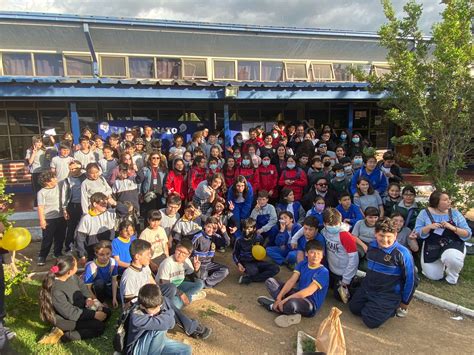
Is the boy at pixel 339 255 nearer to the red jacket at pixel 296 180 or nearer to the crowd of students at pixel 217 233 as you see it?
the crowd of students at pixel 217 233

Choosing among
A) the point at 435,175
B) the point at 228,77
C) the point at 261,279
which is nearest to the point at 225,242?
the point at 261,279

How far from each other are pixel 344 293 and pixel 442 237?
1.68 metres

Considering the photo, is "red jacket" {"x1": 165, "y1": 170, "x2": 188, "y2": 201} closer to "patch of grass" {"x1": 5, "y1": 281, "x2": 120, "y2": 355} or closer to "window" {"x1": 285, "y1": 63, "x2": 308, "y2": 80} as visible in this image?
"patch of grass" {"x1": 5, "y1": 281, "x2": 120, "y2": 355}

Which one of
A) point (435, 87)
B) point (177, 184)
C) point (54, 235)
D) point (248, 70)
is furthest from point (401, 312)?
point (248, 70)

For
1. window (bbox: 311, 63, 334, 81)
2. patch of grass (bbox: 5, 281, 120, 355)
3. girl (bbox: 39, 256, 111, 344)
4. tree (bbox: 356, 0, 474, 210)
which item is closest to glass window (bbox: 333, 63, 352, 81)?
window (bbox: 311, 63, 334, 81)

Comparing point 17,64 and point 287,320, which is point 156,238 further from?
point 17,64

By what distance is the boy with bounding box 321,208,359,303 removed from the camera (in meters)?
3.93

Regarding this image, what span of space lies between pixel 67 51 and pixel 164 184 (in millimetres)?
7455

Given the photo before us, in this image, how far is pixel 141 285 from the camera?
11.2 ft

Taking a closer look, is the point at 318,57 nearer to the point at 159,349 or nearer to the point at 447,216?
the point at 447,216

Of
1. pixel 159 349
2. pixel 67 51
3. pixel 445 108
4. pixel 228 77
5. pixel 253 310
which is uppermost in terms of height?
pixel 67 51

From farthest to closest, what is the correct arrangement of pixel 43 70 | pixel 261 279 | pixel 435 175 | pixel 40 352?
1. pixel 43 70
2. pixel 435 175
3. pixel 261 279
4. pixel 40 352

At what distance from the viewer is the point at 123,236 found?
4125 millimetres

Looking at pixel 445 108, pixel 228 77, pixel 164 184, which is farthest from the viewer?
pixel 228 77
